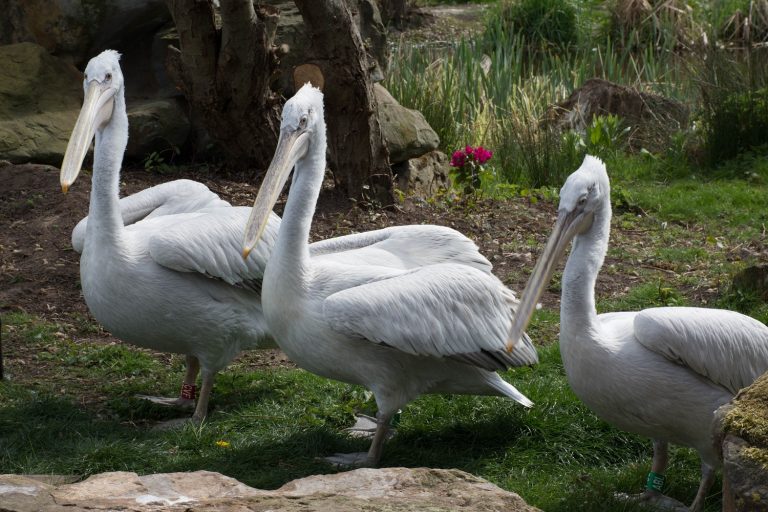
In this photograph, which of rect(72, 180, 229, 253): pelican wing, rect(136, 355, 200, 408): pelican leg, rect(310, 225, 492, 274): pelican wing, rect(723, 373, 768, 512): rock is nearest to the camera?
rect(723, 373, 768, 512): rock

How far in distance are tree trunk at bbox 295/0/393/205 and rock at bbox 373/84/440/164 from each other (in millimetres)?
704

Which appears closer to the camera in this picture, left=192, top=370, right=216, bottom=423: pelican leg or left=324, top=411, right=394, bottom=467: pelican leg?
left=324, top=411, right=394, bottom=467: pelican leg

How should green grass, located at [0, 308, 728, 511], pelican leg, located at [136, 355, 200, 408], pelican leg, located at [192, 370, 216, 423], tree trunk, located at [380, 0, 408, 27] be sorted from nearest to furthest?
green grass, located at [0, 308, 728, 511] → pelican leg, located at [192, 370, 216, 423] → pelican leg, located at [136, 355, 200, 408] → tree trunk, located at [380, 0, 408, 27]

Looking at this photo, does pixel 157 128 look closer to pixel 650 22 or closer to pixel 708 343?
pixel 708 343

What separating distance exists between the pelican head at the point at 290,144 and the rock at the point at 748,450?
217cm

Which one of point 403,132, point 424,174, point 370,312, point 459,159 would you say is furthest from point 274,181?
point 424,174

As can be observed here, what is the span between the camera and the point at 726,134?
32.8ft

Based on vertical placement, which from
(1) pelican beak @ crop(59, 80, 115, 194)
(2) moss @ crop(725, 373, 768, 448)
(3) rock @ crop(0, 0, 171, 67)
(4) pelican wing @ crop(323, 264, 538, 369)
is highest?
(3) rock @ crop(0, 0, 171, 67)

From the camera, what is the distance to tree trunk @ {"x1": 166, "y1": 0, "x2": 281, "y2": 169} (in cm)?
757

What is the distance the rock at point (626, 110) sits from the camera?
11.1 m

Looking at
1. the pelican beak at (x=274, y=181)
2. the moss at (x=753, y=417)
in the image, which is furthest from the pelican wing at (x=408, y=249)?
the moss at (x=753, y=417)

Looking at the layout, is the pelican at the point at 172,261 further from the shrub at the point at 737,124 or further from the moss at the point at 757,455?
the shrub at the point at 737,124

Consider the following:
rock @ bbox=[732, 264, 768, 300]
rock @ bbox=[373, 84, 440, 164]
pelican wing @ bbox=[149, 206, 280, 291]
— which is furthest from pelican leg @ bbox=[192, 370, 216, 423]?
rock @ bbox=[373, 84, 440, 164]

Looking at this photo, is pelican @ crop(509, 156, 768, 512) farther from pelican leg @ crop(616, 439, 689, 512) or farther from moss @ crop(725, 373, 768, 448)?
moss @ crop(725, 373, 768, 448)
